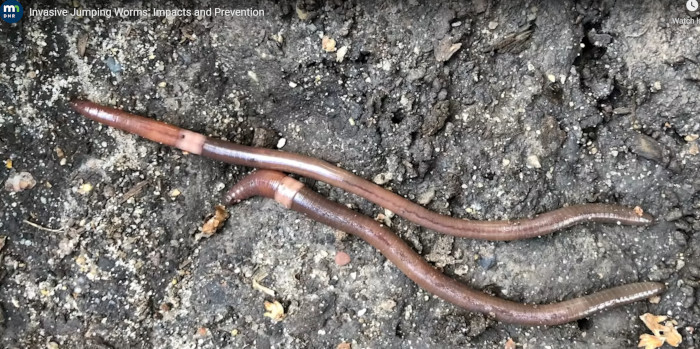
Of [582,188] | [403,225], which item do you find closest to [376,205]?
[403,225]

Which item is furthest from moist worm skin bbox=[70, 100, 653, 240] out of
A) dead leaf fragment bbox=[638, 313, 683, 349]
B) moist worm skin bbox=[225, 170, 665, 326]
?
dead leaf fragment bbox=[638, 313, 683, 349]

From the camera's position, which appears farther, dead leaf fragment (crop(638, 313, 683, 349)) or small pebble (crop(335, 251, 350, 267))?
small pebble (crop(335, 251, 350, 267))

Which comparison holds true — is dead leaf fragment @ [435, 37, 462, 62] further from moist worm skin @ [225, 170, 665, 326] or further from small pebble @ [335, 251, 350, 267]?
small pebble @ [335, 251, 350, 267]

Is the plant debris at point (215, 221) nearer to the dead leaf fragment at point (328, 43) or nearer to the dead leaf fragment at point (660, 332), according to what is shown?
the dead leaf fragment at point (328, 43)

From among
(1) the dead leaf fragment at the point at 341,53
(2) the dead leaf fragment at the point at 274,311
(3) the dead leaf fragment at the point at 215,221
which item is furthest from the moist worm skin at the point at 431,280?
(1) the dead leaf fragment at the point at 341,53

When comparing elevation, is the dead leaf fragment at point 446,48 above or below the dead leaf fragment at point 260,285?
above

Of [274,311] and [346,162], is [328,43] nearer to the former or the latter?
[346,162]
